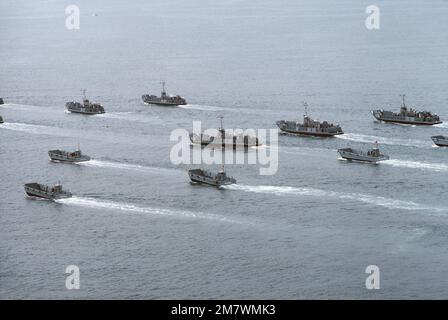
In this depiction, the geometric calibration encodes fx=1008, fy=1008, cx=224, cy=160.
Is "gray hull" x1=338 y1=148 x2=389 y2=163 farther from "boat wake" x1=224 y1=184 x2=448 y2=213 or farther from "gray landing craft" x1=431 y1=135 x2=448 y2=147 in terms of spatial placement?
"boat wake" x1=224 y1=184 x2=448 y2=213

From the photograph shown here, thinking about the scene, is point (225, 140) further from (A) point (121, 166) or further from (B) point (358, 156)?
(B) point (358, 156)

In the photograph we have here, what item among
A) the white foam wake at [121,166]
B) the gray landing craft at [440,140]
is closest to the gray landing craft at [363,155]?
the gray landing craft at [440,140]

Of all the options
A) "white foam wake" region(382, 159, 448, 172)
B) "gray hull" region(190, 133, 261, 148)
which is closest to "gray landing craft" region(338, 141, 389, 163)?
"white foam wake" region(382, 159, 448, 172)

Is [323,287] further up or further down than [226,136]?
further down

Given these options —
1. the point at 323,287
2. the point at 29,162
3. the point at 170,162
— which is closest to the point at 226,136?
the point at 170,162
